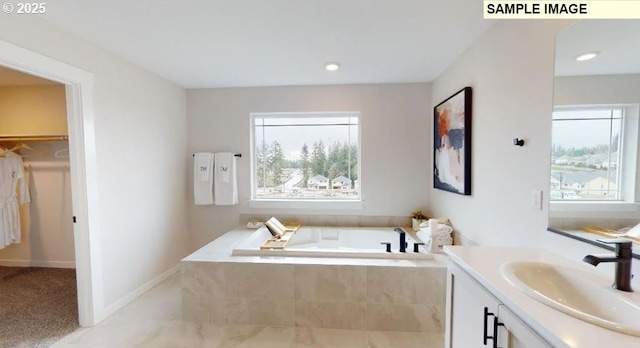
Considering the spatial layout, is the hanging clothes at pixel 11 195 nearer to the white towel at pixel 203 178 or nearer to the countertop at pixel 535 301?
the white towel at pixel 203 178

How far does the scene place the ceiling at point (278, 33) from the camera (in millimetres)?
1722

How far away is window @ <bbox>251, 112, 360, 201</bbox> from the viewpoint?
355 cm

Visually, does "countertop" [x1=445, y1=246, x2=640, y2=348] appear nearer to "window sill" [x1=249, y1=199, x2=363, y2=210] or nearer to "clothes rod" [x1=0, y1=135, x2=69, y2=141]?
"window sill" [x1=249, y1=199, x2=363, y2=210]

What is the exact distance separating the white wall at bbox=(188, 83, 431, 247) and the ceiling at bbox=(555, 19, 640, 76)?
1.96 meters

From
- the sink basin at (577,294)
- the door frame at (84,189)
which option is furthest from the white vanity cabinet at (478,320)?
the door frame at (84,189)

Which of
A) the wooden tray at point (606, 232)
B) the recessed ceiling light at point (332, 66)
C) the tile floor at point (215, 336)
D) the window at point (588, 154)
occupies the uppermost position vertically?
the recessed ceiling light at point (332, 66)

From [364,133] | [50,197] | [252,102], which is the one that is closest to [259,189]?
[252,102]

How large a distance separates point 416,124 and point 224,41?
7.53 feet

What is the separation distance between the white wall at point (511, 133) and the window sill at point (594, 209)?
7cm

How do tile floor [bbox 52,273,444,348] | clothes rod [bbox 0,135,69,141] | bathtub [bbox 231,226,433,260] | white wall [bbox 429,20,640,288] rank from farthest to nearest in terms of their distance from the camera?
clothes rod [bbox 0,135,69,141], bathtub [bbox 231,226,433,260], tile floor [bbox 52,273,444,348], white wall [bbox 429,20,640,288]

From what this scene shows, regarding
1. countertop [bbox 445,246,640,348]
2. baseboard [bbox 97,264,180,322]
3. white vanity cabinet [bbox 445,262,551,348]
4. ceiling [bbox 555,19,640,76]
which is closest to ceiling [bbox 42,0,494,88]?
ceiling [bbox 555,19,640,76]

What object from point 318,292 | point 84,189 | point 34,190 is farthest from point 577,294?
point 34,190

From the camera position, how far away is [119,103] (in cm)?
254

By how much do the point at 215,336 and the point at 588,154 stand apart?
8.48ft
